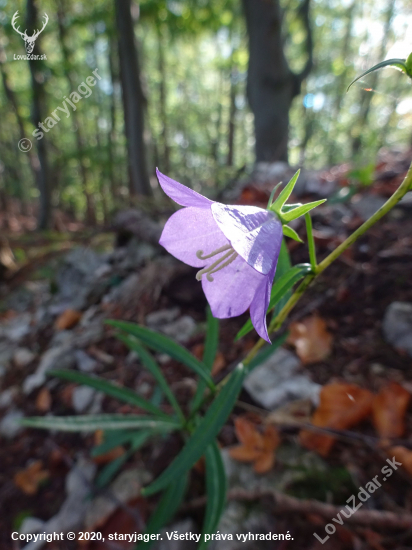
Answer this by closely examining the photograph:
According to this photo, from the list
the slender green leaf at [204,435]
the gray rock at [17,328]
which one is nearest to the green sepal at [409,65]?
the slender green leaf at [204,435]

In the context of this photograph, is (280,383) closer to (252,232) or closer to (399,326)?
(399,326)

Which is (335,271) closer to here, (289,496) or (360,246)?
(360,246)

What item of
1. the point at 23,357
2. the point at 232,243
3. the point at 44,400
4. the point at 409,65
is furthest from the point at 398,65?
the point at 23,357

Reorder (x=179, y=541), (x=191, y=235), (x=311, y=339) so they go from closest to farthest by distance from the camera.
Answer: (x=191, y=235) < (x=179, y=541) < (x=311, y=339)

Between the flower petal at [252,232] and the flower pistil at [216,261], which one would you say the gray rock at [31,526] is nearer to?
the flower pistil at [216,261]

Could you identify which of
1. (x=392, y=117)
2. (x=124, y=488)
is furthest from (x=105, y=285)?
(x=392, y=117)

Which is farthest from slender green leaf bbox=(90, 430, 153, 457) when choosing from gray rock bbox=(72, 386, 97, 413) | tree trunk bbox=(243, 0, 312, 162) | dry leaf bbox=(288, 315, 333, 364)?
tree trunk bbox=(243, 0, 312, 162)
